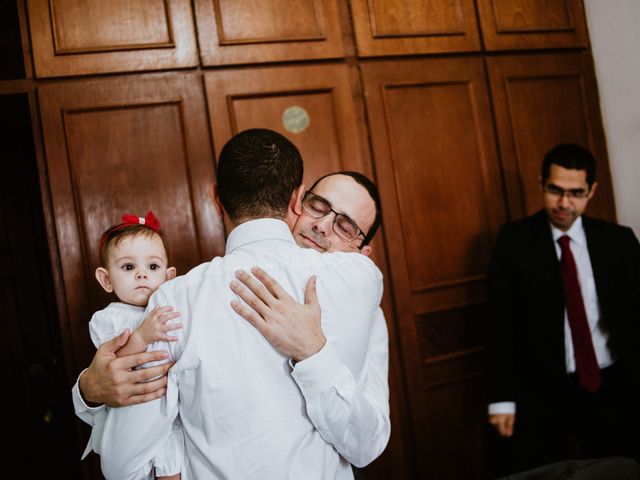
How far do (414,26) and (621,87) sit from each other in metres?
1.15

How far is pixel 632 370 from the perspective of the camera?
2.12 m

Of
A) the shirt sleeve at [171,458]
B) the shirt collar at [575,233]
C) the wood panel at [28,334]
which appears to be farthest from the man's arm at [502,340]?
the wood panel at [28,334]

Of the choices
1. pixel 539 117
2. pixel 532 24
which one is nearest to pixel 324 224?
pixel 539 117

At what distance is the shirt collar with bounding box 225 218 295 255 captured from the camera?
1.06 m

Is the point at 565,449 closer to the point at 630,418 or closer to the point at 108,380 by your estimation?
the point at 630,418

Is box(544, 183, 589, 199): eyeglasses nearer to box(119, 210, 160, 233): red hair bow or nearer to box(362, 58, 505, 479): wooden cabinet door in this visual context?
box(362, 58, 505, 479): wooden cabinet door

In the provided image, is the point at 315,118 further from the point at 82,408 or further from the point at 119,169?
the point at 82,408

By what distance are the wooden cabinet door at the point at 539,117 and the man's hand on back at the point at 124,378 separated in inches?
81.2

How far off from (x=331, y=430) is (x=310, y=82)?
169cm

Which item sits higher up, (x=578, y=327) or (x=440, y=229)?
(x=440, y=229)

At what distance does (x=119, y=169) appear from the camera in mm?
2109

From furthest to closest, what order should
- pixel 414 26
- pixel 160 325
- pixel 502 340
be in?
pixel 414 26 < pixel 502 340 < pixel 160 325

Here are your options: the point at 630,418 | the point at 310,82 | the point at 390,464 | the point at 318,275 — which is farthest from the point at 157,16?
the point at 630,418

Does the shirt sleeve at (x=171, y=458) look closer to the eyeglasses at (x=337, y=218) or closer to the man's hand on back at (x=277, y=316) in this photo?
the man's hand on back at (x=277, y=316)
